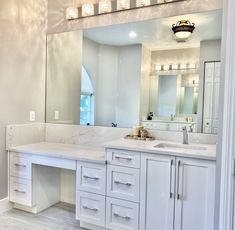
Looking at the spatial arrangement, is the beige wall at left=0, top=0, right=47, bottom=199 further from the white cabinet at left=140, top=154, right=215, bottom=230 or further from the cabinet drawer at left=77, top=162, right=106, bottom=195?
the white cabinet at left=140, top=154, right=215, bottom=230

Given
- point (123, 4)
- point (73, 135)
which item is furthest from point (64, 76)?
point (123, 4)

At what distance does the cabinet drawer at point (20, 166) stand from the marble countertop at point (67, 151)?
8 cm

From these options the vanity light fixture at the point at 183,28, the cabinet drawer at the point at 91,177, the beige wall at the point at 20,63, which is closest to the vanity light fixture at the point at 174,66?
the vanity light fixture at the point at 183,28

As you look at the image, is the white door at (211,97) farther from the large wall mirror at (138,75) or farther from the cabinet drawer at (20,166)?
the cabinet drawer at (20,166)

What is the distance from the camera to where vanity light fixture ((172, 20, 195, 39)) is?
8.18 ft

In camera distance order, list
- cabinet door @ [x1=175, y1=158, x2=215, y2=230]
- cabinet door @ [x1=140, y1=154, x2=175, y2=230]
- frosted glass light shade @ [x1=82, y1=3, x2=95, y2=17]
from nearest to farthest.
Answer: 1. cabinet door @ [x1=175, y1=158, x2=215, y2=230]
2. cabinet door @ [x1=140, y1=154, x2=175, y2=230]
3. frosted glass light shade @ [x1=82, y1=3, x2=95, y2=17]

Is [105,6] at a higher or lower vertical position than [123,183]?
Result: higher

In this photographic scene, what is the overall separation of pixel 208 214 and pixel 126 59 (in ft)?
5.99

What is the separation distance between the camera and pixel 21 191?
276cm

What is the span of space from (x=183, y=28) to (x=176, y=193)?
1.65 m

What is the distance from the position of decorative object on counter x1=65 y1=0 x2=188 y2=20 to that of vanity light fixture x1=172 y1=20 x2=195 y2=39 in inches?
10.0

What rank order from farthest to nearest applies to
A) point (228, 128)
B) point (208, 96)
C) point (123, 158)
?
point (208, 96) < point (123, 158) < point (228, 128)

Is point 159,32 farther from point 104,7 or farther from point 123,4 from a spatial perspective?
point 104,7

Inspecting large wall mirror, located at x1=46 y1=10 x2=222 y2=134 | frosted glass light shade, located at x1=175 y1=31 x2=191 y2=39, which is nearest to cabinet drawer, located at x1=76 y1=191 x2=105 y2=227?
large wall mirror, located at x1=46 y1=10 x2=222 y2=134
